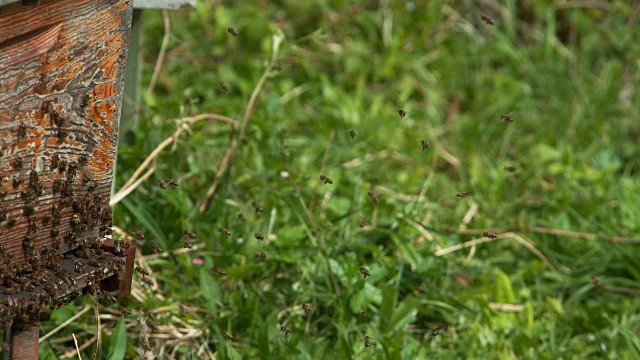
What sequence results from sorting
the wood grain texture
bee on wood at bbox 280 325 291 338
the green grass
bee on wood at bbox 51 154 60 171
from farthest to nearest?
the green grass → bee on wood at bbox 280 325 291 338 → bee on wood at bbox 51 154 60 171 → the wood grain texture

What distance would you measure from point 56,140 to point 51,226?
265 mm

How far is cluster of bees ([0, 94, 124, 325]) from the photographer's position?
8.27ft

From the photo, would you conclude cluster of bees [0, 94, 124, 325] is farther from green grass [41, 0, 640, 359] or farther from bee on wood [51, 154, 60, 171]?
green grass [41, 0, 640, 359]

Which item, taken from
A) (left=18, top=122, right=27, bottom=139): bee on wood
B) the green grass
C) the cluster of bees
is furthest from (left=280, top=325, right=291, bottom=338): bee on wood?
(left=18, top=122, right=27, bottom=139): bee on wood

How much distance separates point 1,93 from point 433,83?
4329 mm

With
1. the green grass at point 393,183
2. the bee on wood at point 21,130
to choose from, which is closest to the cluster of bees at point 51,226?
the bee on wood at point 21,130

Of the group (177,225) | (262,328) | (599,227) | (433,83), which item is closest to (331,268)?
(262,328)

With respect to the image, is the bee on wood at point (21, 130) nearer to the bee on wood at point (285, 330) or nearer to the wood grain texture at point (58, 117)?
the wood grain texture at point (58, 117)

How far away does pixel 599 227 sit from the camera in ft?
16.1

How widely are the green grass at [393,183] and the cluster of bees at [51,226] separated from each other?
0.60 meters

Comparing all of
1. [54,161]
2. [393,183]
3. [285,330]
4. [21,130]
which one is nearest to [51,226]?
[54,161]

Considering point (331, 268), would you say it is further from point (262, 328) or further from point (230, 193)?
point (230, 193)

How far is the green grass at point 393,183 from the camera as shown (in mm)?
3701

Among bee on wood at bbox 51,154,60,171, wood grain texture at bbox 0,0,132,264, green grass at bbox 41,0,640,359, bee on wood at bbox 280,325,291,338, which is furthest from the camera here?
green grass at bbox 41,0,640,359
